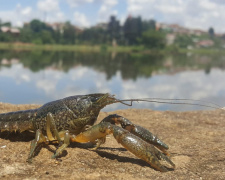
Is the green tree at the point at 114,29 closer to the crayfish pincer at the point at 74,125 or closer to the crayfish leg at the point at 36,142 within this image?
the crayfish pincer at the point at 74,125

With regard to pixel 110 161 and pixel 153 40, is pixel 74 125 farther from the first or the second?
pixel 153 40

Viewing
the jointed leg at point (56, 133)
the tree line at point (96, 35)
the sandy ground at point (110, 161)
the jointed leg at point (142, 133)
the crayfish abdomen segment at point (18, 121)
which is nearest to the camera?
the sandy ground at point (110, 161)

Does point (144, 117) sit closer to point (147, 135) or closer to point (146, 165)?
→ point (147, 135)

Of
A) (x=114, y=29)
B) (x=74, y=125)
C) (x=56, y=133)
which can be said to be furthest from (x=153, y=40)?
(x=56, y=133)

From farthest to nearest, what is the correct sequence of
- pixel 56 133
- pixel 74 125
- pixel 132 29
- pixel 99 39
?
1. pixel 132 29
2. pixel 99 39
3. pixel 74 125
4. pixel 56 133

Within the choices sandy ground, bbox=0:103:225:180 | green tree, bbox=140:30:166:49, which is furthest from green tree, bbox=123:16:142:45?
sandy ground, bbox=0:103:225:180

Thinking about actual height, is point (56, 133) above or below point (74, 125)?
below

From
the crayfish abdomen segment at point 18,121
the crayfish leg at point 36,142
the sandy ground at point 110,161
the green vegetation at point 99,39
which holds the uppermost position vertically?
the green vegetation at point 99,39

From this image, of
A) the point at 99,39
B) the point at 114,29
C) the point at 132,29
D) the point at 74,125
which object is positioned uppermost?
the point at 132,29

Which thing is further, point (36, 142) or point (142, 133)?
point (142, 133)

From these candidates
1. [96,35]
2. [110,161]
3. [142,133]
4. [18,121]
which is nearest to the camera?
[110,161]

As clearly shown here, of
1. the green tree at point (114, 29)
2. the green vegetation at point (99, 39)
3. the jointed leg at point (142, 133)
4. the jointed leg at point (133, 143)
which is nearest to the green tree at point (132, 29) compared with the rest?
the green vegetation at point (99, 39)
